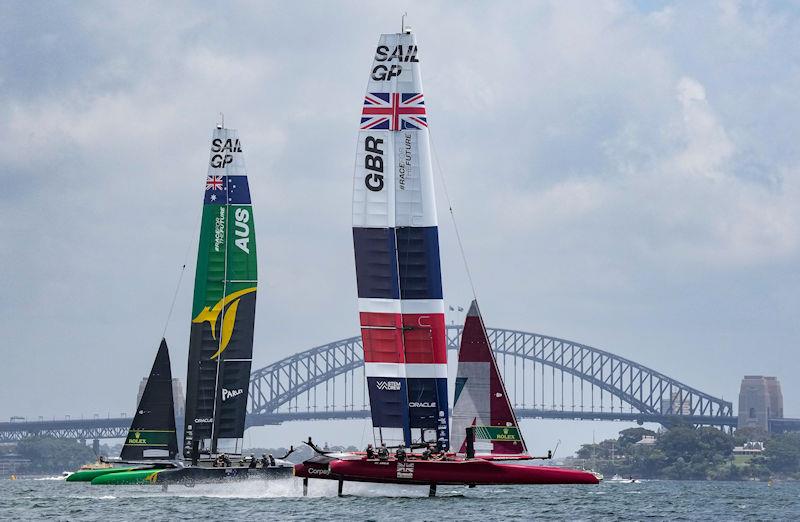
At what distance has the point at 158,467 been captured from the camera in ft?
150

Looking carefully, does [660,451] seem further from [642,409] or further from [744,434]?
[642,409]

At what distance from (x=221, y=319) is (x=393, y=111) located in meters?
10.7

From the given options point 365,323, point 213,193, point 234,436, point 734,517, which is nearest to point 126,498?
point 234,436

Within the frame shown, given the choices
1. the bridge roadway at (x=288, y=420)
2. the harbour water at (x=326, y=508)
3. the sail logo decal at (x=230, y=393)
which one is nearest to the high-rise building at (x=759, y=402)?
the bridge roadway at (x=288, y=420)

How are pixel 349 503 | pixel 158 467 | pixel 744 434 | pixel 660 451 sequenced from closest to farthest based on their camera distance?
pixel 349 503
pixel 158 467
pixel 660 451
pixel 744 434

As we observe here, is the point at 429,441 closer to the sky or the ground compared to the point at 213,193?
closer to the ground

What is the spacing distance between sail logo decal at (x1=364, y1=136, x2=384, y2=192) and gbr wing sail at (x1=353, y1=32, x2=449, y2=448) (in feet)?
0.08

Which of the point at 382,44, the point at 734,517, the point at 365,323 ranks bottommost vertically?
the point at 734,517

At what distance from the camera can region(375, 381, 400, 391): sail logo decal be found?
35.3 meters

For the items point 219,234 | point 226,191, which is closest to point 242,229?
point 219,234

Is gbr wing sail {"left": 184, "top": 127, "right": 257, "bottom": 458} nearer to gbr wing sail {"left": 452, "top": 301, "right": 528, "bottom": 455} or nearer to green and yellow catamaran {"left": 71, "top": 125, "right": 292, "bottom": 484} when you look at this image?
green and yellow catamaran {"left": 71, "top": 125, "right": 292, "bottom": 484}

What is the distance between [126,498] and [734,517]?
62.7ft

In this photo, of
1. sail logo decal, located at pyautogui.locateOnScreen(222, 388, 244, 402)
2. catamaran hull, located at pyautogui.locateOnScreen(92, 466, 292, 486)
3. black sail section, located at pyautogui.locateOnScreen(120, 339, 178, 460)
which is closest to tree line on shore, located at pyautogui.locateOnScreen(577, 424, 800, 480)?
black sail section, located at pyautogui.locateOnScreen(120, 339, 178, 460)

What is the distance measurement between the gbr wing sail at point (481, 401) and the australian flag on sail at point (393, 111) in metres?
7.58
